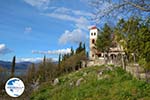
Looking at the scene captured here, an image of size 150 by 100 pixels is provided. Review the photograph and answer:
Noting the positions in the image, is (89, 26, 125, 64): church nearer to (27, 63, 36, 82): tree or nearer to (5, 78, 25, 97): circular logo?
(27, 63, 36, 82): tree

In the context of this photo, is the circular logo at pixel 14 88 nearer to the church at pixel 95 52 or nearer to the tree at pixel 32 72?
Answer: the church at pixel 95 52

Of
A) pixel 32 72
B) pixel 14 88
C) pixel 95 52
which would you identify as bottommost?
pixel 14 88

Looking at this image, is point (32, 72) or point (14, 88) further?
point (32, 72)

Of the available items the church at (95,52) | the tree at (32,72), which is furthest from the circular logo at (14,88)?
the tree at (32,72)

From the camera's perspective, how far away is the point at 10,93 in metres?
9.05

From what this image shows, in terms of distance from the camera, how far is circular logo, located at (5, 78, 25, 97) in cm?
904

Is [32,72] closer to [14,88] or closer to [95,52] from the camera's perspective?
[95,52]

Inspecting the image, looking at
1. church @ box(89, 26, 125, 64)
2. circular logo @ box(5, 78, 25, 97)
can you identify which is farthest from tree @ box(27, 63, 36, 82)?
circular logo @ box(5, 78, 25, 97)

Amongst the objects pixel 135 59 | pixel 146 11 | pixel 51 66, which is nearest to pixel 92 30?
pixel 51 66

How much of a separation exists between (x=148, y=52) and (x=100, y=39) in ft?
70.1

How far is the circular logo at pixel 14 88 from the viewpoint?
9.04m

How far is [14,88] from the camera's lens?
916cm

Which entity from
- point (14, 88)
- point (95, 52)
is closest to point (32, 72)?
point (95, 52)

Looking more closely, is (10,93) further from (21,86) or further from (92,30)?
(92,30)
